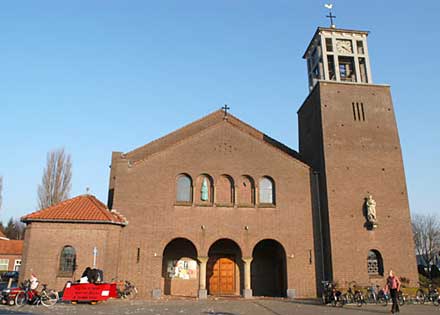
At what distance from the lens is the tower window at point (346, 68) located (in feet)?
94.4

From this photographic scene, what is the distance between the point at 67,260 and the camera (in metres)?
21.1

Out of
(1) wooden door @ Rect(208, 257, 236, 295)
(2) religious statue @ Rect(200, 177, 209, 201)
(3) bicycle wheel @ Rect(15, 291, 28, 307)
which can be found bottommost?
(3) bicycle wheel @ Rect(15, 291, 28, 307)

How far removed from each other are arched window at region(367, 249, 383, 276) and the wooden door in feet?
27.6

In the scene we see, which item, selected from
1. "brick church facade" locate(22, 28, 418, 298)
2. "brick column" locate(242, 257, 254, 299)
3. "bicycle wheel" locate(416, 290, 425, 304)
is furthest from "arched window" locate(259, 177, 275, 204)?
"bicycle wheel" locate(416, 290, 425, 304)

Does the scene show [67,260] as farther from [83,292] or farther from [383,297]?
[383,297]

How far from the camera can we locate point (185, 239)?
24281 millimetres

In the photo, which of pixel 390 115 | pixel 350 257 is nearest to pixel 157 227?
pixel 350 257

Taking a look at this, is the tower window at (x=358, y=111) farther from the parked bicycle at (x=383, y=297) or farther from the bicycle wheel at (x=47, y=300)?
the bicycle wheel at (x=47, y=300)

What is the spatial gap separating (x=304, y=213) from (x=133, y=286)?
447 inches

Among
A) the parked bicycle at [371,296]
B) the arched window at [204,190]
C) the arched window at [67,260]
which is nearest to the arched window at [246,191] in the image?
the arched window at [204,190]

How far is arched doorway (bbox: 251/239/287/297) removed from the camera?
992 inches

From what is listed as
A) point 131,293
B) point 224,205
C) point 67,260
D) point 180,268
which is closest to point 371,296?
point 224,205

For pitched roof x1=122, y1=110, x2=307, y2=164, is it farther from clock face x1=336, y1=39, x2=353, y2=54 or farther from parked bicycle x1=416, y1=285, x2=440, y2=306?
parked bicycle x1=416, y1=285, x2=440, y2=306

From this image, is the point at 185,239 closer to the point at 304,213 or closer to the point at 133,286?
the point at 133,286
